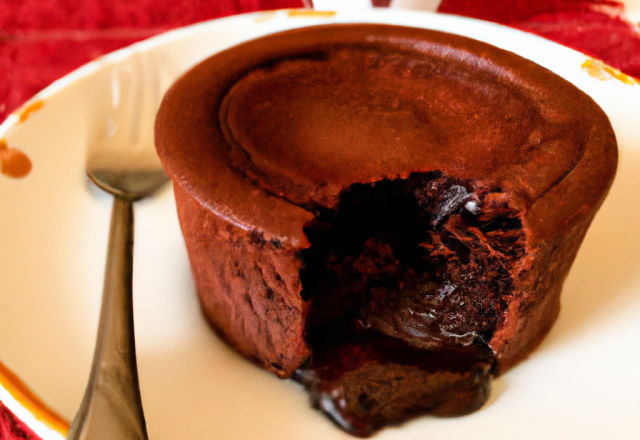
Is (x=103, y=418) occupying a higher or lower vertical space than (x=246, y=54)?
lower

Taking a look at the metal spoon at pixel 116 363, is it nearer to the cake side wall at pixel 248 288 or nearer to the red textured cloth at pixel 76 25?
the cake side wall at pixel 248 288

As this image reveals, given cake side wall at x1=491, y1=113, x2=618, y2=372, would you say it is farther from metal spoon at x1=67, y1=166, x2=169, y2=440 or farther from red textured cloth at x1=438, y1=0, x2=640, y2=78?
red textured cloth at x1=438, y1=0, x2=640, y2=78

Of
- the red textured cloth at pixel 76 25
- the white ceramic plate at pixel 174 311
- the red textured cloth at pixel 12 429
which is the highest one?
the red textured cloth at pixel 76 25

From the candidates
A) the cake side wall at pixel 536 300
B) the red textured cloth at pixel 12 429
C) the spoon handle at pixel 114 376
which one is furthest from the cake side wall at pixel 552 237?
the red textured cloth at pixel 12 429

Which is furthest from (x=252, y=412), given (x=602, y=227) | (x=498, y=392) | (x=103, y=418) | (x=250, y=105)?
(x=602, y=227)

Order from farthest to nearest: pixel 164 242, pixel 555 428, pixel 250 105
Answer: pixel 164 242, pixel 250 105, pixel 555 428

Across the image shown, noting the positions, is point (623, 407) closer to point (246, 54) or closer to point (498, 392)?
point (498, 392)

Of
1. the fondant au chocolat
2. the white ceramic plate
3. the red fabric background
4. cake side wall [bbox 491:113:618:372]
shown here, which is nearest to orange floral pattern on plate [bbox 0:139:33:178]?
the white ceramic plate
